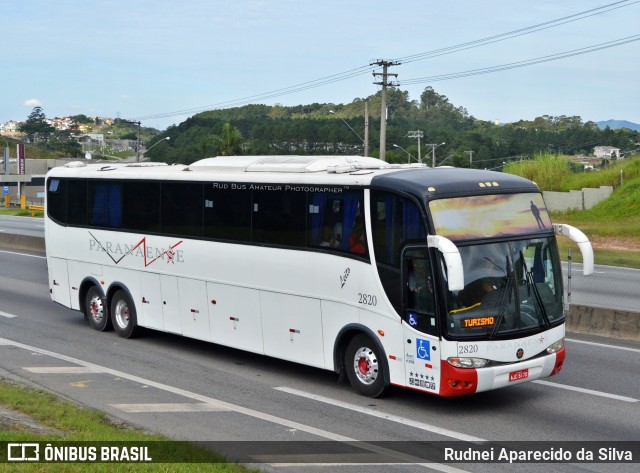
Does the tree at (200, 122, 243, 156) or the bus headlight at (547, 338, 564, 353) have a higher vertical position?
the tree at (200, 122, 243, 156)

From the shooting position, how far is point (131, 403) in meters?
12.3

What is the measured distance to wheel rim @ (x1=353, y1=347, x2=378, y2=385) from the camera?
12.4m

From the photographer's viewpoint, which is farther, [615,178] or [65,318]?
[615,178]

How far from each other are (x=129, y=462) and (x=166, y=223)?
7845 mm

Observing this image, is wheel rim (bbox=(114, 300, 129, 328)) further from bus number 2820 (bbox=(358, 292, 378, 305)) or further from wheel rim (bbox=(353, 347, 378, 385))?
bus number 2820 (bbox=(358, 292, 378, 305))

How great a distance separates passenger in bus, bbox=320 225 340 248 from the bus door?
1421 mm

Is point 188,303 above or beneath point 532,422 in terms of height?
above

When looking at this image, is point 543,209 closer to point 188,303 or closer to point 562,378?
point 562,378

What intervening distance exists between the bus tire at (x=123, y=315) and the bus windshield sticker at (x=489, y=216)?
7.39m

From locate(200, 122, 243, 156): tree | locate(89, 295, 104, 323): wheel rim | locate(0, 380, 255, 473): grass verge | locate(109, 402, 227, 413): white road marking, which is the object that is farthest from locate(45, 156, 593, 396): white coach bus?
locate(200, 122, 243, 156): tree

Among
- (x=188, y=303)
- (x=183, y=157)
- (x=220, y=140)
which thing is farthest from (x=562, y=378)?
(x=183, y=157)

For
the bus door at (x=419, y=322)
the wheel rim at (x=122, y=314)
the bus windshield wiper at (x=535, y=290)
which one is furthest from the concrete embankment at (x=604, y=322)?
the wheel rim at (x=122, y=314)

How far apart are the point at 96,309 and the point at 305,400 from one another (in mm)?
6793

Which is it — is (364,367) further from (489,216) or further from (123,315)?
(123,315)
